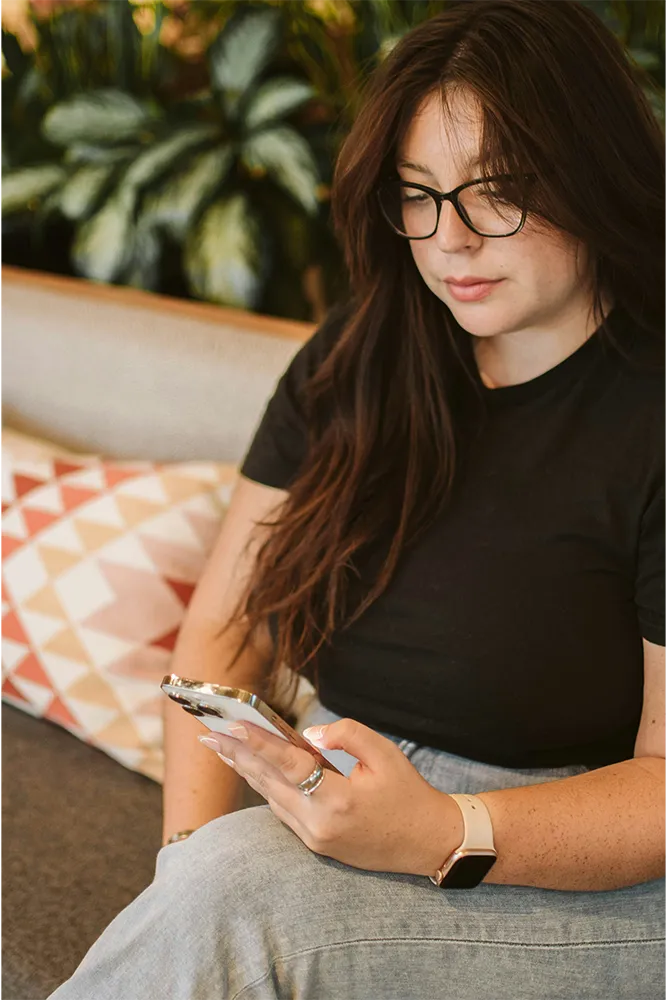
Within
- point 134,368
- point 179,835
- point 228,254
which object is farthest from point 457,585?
point 228,254

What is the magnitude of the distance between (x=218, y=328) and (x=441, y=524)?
2.18ft

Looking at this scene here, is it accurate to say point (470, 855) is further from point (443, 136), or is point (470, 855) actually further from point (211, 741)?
point (443, 136)

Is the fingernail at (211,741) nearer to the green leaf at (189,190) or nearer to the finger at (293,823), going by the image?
the finger at (293,823)

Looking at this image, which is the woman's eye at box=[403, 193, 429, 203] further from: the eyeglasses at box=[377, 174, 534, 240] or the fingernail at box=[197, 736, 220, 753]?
the fingernail at box=[197, 736, 220, 753]

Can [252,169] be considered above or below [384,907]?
above

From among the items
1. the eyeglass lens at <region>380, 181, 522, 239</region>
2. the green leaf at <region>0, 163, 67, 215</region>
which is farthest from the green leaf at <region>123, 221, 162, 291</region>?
the eyeglass lens at <region>380, 181, 522, 239</region>

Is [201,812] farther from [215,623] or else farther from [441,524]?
[441,524]

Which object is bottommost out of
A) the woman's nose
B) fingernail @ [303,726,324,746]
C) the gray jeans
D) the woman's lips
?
the gray jeans

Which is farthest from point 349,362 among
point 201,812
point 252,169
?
point 252,169

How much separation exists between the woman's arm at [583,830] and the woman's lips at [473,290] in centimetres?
44

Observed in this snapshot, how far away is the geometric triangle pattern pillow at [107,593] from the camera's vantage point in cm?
141

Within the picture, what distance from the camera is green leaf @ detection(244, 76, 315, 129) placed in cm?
191

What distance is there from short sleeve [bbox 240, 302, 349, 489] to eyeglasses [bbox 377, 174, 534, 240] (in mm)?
206

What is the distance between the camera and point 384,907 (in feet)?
2.72
